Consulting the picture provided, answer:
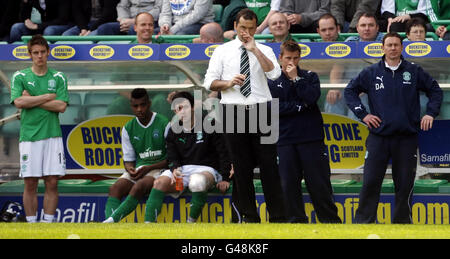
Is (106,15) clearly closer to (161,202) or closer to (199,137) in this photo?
(199,137)

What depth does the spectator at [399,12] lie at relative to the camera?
34.5 feet

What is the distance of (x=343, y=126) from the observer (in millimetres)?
9555

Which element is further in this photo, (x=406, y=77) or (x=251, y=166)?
(x=406, y=77)

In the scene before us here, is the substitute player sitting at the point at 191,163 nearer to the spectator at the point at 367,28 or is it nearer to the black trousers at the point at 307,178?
the black trousers at the point at 307,178

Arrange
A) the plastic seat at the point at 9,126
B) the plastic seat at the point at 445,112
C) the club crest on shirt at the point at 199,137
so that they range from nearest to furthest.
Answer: the club crest on shirt at the point at 199,137, the plastic seat at the point at 445,112, the plastic seat at the point at 9,126

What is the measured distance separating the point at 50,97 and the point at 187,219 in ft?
6.11

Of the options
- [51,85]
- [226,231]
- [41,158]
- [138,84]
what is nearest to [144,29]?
[138,84]

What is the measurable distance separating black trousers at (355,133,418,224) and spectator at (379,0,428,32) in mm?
3003

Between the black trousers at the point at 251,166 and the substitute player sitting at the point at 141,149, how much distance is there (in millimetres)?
1592

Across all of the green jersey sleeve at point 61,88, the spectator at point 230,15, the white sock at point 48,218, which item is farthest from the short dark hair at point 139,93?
the spectator at point 230,15

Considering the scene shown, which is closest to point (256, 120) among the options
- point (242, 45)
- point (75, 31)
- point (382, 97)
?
point (242, 45)

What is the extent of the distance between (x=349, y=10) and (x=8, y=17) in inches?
190

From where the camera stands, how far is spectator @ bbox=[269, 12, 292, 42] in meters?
9.70

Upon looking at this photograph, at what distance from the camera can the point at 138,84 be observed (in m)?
9.63
